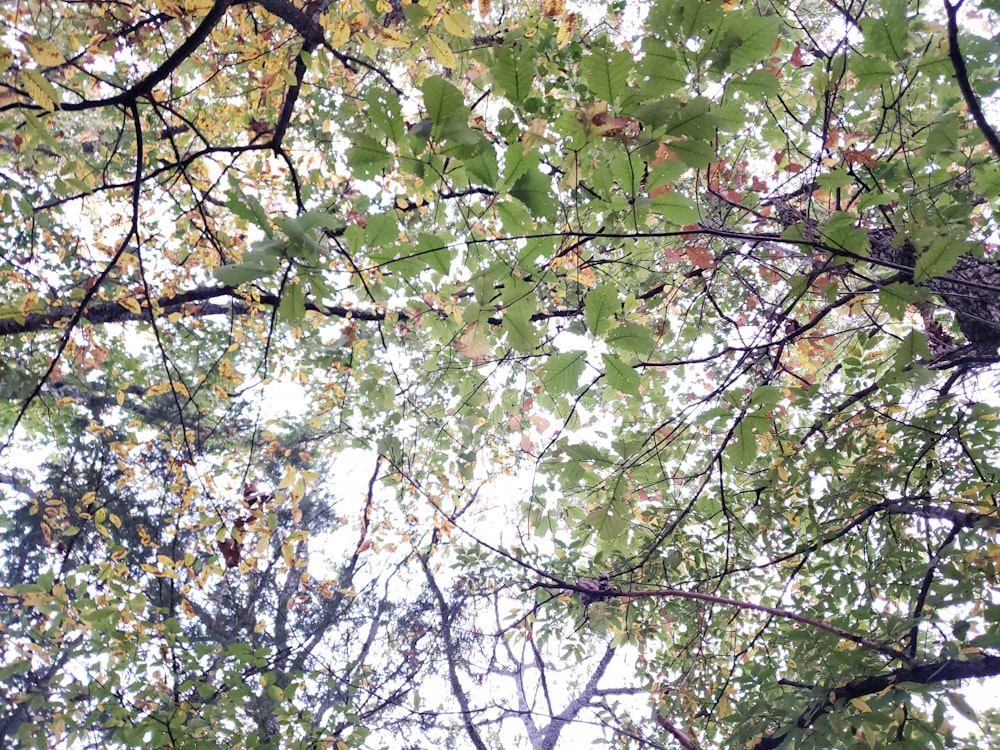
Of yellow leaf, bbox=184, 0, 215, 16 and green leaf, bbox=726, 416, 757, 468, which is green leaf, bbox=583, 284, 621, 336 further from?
yellow leaf, bbox=184, 0, 215, 16

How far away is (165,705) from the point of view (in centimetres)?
320

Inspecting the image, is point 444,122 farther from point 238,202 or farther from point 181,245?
point 181,245

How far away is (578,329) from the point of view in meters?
2.33

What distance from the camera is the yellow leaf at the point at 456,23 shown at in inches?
57.3

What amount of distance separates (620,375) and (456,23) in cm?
108

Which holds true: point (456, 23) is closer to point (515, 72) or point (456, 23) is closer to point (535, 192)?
point (515, 72)

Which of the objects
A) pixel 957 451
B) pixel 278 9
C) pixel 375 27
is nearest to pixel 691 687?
pixel 957 451

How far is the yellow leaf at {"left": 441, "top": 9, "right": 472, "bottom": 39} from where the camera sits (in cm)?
146

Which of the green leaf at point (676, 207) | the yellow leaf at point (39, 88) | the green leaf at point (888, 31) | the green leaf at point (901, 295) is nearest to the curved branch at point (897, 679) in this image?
the green leaf at point (901, 295)

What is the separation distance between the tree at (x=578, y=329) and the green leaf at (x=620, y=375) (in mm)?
12

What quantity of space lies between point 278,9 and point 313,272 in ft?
7.30

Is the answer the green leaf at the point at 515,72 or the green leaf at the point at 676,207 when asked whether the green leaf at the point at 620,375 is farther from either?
the green leaf at the point at 515,72

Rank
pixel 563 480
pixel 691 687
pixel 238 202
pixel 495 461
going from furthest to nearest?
pixel 495 461 → pixel 691 687 → pixel 563 480 → pixel 238 202

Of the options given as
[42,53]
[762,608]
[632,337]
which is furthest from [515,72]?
[762,608]
